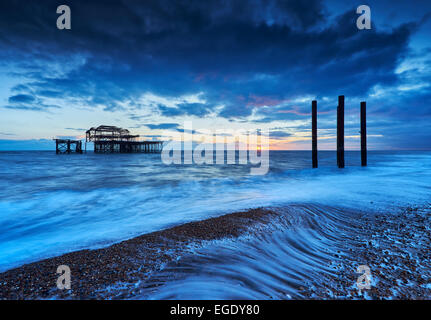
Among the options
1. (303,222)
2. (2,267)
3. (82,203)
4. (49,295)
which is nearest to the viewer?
(49,295)

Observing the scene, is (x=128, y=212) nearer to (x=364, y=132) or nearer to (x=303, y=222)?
(x=303, y=222)

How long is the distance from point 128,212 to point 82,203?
268 cm

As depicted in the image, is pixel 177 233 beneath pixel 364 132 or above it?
beneath

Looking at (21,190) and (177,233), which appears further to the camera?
(21,190)

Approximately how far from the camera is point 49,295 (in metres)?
2.03

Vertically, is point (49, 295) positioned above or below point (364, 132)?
below

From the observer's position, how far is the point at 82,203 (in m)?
7.55
